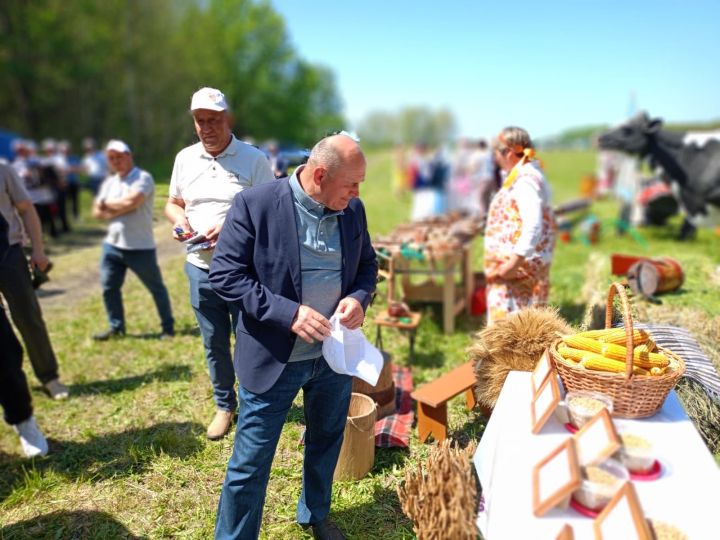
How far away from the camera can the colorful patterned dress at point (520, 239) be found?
3.52 meters

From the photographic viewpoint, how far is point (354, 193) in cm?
206

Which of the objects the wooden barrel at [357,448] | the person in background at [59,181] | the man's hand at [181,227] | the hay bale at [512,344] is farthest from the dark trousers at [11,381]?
the person in background at [59,181]

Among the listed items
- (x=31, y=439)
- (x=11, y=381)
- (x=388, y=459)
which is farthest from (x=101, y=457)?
(x=388, y=459)

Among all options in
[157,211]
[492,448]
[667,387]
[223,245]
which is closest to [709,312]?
[667,387]

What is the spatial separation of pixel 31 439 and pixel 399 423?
2.60 m

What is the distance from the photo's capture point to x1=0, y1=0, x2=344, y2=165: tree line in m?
24.1

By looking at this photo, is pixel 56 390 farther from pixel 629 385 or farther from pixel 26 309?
pixel 629 385

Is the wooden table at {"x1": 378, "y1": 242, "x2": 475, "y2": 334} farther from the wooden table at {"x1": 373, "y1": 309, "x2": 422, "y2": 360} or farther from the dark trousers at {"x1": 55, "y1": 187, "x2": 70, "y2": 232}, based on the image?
the dark trousers at {"x1": 55, "y1": 187, "x2": 70, "y2": 232}

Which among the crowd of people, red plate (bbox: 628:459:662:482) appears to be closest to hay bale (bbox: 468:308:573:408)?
the crowd of people

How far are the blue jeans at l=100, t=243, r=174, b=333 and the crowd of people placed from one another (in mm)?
13

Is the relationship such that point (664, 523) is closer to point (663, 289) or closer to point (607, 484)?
point (607, 484)

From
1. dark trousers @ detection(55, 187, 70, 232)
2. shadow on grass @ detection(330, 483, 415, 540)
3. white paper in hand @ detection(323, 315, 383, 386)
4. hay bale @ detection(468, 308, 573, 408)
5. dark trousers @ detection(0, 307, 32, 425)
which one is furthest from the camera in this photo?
dark trousers @ detection(55, 187, 70, 232)

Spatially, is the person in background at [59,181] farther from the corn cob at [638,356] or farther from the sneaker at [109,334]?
the corn cob at [638,356]

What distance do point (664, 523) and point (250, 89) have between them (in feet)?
131
